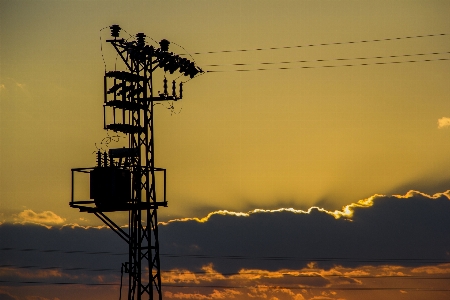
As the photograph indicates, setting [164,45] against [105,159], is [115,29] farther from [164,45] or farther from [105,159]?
[105,159]

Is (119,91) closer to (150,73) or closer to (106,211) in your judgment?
(150,73)

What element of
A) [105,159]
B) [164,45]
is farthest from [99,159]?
[164,45]

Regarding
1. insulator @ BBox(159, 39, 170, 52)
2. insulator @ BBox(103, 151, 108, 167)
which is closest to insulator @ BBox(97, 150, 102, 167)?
insulator @ BBox(103, 151, 108, 167)

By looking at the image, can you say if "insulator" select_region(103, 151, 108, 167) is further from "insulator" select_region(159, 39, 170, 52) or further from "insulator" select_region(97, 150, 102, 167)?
"insulator" select_region(159, 39, 170, 52)

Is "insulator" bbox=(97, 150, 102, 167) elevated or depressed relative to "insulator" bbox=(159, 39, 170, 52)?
depressed

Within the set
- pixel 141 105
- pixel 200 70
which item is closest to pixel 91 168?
pixel 141 105

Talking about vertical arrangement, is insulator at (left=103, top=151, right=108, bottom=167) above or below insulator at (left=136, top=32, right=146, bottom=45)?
below

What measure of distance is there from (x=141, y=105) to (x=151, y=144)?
96.9 inches

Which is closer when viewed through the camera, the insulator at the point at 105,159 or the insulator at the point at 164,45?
the insulator at the point at 164,45

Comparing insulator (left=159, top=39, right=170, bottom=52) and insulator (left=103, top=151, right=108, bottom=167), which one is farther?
insulator (left=103, top=151, right=108, bottom=167)

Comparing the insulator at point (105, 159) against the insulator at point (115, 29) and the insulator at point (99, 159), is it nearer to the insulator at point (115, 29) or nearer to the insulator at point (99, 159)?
the insulator at point (99, 159)

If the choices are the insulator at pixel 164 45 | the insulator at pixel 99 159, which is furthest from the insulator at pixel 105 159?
the insulator at pixel 164 45

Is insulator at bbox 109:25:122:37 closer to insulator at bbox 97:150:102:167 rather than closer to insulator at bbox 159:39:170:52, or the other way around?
insulator at bbox 159:39:170:52

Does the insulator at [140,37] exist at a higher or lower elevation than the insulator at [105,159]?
higher
